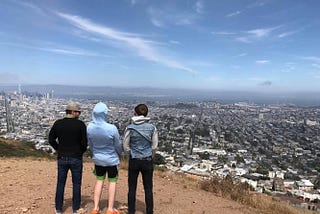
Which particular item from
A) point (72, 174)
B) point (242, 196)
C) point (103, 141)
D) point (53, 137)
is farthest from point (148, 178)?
point (242, 196)

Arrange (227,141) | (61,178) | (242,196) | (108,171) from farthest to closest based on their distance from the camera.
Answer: (227,141) < (242,196) < (61,178) < (108,171)

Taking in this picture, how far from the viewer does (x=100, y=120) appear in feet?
16.4

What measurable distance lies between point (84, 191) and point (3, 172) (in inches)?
127

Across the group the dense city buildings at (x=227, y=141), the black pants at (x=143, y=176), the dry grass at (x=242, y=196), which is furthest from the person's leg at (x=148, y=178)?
the dense city buildings at (x=227, y=141)

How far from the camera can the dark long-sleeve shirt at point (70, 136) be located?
198 inches

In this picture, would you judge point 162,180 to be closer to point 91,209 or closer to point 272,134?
point 91,209

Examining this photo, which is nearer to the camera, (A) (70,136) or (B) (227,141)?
(A) (70,136)

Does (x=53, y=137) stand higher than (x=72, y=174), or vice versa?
(x=53, y=137)

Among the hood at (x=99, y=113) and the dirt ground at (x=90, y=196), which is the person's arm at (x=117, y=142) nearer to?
the hood at (x=99, y=113)

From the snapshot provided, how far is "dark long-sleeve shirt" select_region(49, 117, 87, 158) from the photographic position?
5.02 metres

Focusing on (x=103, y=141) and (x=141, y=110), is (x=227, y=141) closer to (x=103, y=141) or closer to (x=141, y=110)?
(x=141, y=110)

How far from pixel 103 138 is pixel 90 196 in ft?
7.44

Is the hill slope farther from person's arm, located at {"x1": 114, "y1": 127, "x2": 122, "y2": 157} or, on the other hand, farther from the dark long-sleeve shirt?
person's arm, located at {"x1": 114, "y1": 127, "x2": 122, "y2": 157}

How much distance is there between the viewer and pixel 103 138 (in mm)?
4980
